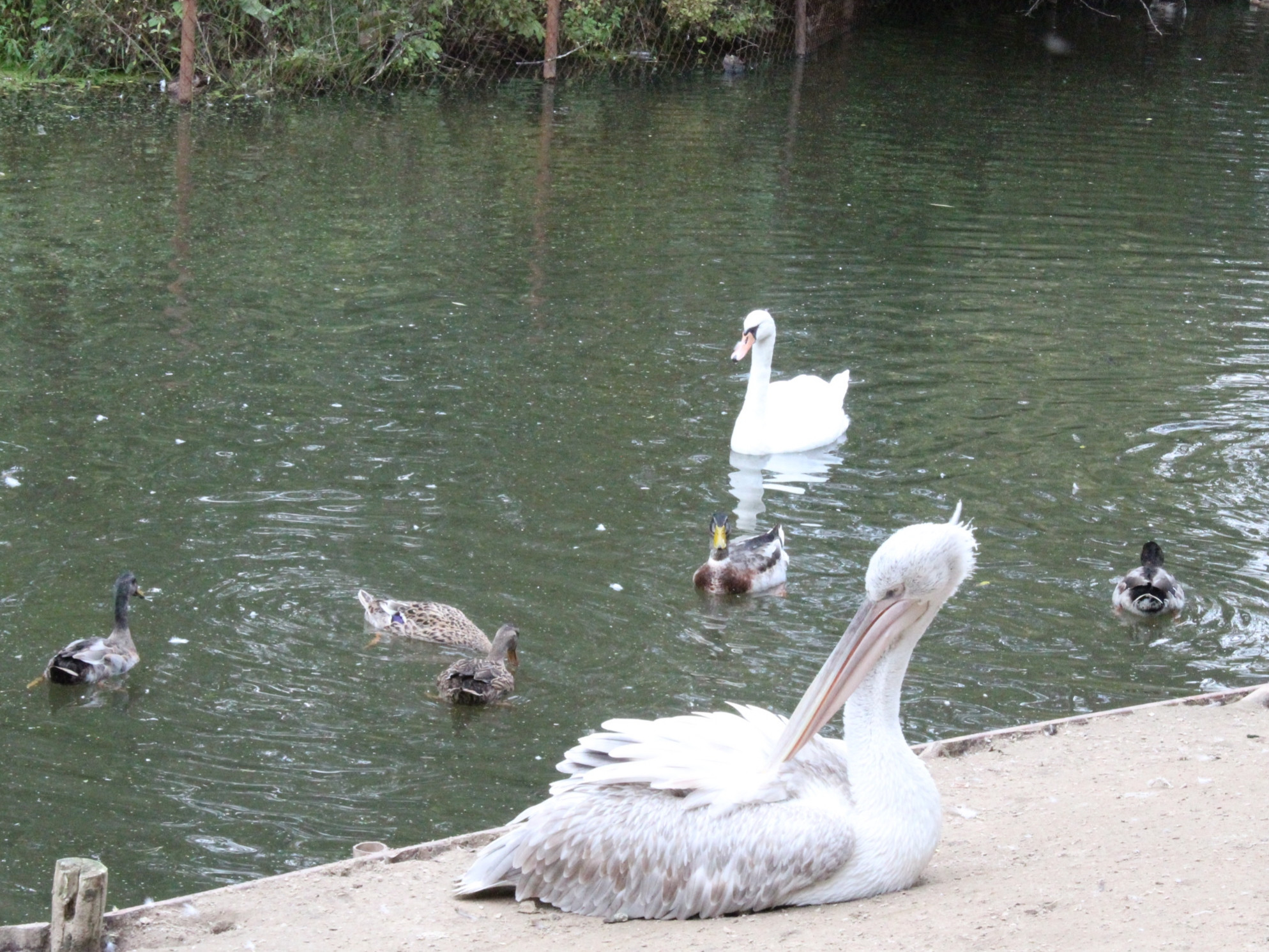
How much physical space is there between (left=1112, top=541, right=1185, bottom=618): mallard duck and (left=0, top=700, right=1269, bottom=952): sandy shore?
204cm

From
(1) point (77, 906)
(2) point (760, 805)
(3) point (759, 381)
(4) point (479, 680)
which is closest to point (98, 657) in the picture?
(4) point (479, 680)

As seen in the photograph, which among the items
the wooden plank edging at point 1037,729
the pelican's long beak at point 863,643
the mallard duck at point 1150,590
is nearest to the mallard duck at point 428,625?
the wooden plank edging at point 1037,729

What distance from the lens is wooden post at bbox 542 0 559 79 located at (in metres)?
23.4

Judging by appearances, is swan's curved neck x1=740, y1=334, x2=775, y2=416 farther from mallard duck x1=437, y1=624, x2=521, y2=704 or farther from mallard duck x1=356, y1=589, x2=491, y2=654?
mallard duck x1=437, y1=624, x2=521, y2=704

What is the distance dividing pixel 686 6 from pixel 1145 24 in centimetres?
1320

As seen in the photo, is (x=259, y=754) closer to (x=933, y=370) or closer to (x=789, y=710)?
(x=789, y=710)

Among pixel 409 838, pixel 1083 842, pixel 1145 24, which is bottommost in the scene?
pixel 409 838

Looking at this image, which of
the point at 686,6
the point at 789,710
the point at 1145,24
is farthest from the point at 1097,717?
the point at 1145,24

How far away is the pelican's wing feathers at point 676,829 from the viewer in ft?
15.5

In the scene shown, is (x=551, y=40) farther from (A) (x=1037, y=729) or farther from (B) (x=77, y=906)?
A: (B) (x=77, y=906)

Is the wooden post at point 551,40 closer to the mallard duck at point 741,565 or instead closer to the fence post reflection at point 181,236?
the fence post reflection at point 181,236

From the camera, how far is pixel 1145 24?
33.4 metres

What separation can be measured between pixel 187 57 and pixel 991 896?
739 inches

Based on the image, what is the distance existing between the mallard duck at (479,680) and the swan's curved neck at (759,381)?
145 inches
